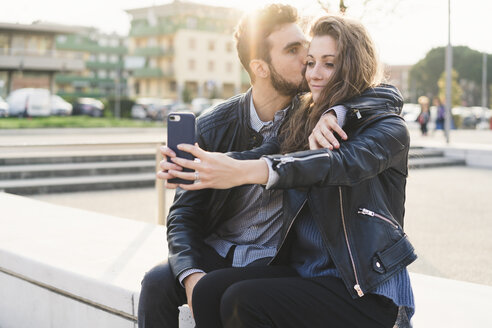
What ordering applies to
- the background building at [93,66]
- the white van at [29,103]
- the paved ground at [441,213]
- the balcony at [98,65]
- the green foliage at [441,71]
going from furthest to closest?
the green foliage at [441,71] < the balcony at [98,65] < the background building at [93,66] < the white van at [29,103] < the paved ground at [441,213]

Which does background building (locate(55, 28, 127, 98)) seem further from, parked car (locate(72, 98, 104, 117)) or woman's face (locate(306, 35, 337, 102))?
woman's face (locate(306, 35, 337, 102))

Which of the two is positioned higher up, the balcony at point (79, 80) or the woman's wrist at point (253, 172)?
the balcony at point (79, 80)

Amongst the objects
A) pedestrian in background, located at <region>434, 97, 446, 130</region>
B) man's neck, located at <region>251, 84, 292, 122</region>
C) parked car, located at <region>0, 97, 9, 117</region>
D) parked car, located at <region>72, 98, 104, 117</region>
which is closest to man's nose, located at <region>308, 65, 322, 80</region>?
man's neck, located at <region>251, 84, 292, 122</region>

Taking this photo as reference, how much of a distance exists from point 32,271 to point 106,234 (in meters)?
0.98

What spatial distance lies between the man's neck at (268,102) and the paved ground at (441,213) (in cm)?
297

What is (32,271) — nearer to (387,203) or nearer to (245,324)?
(245,324)

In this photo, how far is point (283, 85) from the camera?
2807mm

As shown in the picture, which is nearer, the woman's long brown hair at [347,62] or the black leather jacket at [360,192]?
the black leather jacket at [360,192]

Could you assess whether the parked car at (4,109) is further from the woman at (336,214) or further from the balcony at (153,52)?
the balcony at (153,52)

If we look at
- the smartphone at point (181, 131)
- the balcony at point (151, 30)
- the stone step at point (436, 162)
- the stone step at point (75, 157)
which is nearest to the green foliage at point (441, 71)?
the balcony at point (151, 30)

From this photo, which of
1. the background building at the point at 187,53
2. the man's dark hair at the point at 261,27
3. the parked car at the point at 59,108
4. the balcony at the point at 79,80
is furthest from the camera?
the balcony at the point at 79,80

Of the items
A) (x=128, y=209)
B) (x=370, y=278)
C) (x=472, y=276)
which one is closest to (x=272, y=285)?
(x=370, y=278)

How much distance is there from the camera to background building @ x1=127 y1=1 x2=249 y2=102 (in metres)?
74.3

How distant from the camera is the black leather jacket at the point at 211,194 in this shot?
2592 mm
